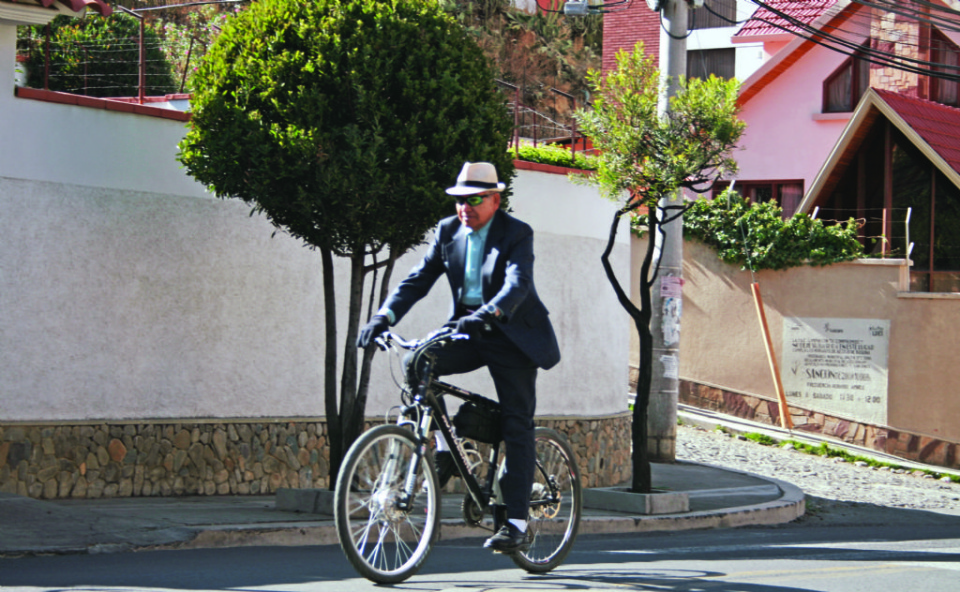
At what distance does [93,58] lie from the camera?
16.7 m

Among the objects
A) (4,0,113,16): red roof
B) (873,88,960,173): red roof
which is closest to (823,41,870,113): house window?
(873,88,960,173): red roof

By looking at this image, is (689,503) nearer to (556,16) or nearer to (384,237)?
(384,237)

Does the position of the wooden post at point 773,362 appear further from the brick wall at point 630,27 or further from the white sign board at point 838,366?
the brick wall at point 630,27

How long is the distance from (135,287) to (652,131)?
480 centimetres

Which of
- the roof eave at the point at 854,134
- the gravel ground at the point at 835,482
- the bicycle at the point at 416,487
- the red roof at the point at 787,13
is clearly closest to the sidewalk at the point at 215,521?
the gravel ground at the point at 835,482

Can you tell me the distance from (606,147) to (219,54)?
369 cm

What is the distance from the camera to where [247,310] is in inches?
441

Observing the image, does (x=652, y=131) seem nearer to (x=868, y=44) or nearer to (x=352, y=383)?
(x=352, y=383)

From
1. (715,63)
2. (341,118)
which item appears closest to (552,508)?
(341,118)

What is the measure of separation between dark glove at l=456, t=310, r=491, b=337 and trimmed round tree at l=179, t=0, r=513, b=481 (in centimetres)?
315

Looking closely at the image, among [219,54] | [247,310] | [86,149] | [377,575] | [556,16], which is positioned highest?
[556,16]

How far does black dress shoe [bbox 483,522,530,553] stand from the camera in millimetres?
5812

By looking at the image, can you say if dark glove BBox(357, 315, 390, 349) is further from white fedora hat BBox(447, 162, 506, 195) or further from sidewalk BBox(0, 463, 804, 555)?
sidewalk BBox(0, 463, 804, 555)

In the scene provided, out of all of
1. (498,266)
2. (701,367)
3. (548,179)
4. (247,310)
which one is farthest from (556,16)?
(498,266)
